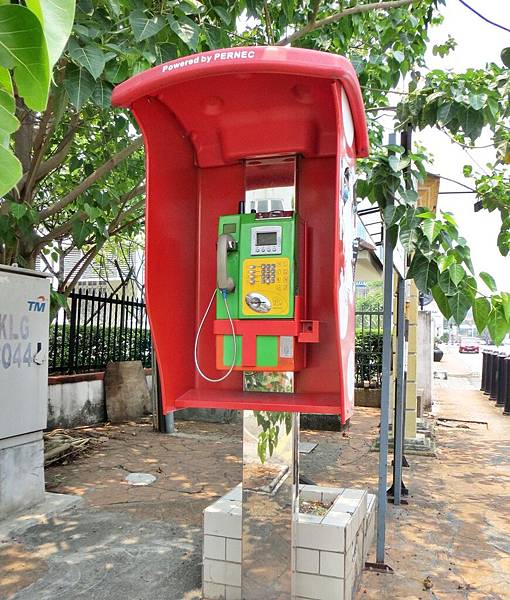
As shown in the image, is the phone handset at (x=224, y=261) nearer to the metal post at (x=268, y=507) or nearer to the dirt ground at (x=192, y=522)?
the metal post at (x=268, y=507)

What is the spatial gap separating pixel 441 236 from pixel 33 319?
112 inches

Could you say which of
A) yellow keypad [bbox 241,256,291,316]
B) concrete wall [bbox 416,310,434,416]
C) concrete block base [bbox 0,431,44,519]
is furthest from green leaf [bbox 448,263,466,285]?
concrete wall [bbox 416,310,434,416]

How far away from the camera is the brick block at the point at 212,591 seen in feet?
8.66

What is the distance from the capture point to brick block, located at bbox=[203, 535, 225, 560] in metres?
2.65

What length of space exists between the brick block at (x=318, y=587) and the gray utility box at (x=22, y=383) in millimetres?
2194

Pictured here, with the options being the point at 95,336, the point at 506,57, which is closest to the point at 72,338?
the point at 95,336

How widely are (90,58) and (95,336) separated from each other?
614 cm

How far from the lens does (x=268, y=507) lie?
2.45 meters

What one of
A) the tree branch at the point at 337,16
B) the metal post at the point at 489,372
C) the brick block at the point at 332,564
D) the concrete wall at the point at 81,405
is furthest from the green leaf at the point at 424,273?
the metal post at the point at 489,372

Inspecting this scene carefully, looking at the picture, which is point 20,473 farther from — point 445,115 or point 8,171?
point 8,171

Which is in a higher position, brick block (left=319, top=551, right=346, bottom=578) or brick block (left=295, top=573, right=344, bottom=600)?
brick block (left=319, top=551, right=346, bottom=578)

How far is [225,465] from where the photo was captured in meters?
5.44

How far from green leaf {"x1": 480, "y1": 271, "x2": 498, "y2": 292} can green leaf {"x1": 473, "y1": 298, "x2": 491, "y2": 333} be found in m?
0.08

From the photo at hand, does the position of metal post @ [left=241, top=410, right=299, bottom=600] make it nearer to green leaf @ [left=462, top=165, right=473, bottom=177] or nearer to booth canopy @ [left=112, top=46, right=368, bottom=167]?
booth canopy @ [left=112, top=46, right=368, bottom=167]
